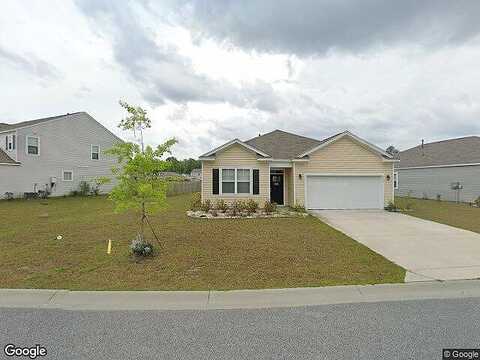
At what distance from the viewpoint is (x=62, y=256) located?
747 centimetres

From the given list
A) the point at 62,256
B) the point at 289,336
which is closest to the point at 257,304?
the point at 289,336

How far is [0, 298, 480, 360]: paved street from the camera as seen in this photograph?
11.1 ft

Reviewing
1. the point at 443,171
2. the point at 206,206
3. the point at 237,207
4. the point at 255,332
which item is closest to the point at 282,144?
the point at 237,207

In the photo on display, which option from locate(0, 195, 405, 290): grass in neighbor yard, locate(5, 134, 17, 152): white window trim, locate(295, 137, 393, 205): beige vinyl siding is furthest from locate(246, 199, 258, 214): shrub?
locate(5, 134, 17, 152): white window trim

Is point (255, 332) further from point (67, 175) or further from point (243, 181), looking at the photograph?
point (67, 175)

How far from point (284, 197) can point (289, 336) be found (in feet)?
51.6

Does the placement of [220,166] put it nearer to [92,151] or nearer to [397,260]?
[397,260]

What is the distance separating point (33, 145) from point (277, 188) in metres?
19.6

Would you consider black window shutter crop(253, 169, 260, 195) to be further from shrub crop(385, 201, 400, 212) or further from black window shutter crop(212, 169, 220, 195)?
shrub crop(385, 201, 400, 212)

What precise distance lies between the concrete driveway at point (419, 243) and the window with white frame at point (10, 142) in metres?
23.5

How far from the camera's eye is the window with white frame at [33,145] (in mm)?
24312

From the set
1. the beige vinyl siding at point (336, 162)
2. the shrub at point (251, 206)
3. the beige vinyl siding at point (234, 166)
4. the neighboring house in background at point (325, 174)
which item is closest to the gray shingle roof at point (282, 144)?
the neighboring house in background at point (325, 174)

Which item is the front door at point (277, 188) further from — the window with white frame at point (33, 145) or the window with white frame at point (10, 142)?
the window with white frame at point (10, 142)

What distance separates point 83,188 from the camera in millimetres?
27453
